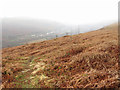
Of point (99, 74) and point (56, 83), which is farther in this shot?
point (56, 83)

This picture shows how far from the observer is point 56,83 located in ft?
19.0

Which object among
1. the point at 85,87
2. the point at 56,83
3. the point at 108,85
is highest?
the point at 108,85

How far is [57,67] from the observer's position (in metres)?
8.33

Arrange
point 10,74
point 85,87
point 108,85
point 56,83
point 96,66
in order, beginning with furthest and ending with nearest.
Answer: point 10,74 → point 96,66 → point 56,83 → point 85,87 → point 108,85

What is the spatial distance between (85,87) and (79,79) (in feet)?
2.64

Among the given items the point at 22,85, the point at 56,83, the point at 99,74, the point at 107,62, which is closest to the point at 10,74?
the point at 22,85

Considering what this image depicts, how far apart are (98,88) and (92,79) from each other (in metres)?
0.83

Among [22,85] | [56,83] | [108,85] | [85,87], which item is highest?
[108,85]

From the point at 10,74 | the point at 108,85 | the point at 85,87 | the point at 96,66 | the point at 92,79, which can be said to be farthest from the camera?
the point at 10,74

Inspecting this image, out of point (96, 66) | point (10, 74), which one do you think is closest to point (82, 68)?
point (96, 66)

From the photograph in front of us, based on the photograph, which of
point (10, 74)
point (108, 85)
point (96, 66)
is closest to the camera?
point (108, 85)

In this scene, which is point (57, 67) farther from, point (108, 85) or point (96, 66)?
point (108, 85)

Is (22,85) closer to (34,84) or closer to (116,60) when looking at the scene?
(34,84)

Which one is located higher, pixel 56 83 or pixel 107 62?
pixel 107 62
